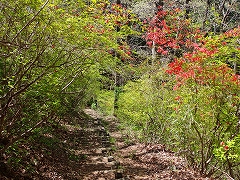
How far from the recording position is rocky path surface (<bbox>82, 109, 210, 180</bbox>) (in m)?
7.27

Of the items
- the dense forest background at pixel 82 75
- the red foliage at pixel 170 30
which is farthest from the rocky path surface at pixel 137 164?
the red foliage at pixel 170 30

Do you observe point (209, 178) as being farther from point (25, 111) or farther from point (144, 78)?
point (144, 78)

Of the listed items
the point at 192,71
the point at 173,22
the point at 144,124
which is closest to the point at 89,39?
the point at 192,71

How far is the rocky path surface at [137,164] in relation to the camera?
7.27 meters

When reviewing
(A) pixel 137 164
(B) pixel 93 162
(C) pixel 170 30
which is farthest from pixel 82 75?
(C) pixel 170 30

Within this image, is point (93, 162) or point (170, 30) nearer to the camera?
point (93, 162)

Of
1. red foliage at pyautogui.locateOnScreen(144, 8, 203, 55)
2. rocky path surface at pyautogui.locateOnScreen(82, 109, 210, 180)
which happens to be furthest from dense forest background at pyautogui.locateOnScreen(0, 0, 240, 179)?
red foliage at pyautogui.locateOnScreen(144, 8, 203, 55)

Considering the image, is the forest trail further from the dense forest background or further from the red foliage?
the red foliage

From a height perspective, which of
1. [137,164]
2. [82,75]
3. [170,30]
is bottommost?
[137,164]

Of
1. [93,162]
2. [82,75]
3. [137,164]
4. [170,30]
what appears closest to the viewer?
[82,75]

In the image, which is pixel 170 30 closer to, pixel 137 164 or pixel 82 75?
pixel 137 164

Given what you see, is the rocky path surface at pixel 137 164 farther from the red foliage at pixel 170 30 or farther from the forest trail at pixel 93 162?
the red foliage at pixel 170 30

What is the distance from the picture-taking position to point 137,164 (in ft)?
30.0

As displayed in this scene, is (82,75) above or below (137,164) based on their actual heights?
above
